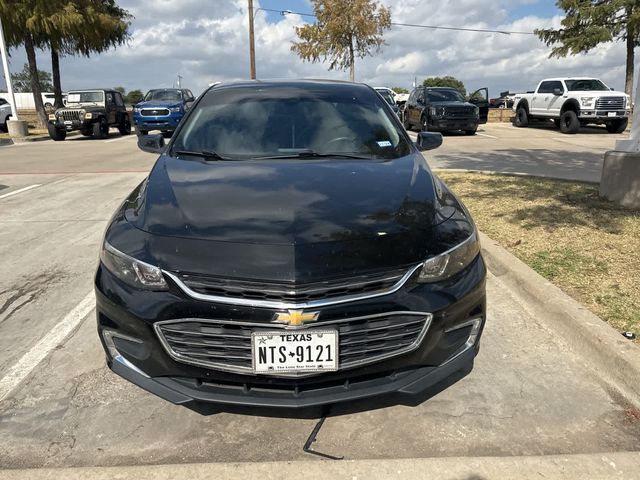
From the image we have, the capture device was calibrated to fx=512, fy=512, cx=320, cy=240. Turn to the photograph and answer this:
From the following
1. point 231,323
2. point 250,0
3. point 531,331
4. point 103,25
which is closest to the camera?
point 231,323

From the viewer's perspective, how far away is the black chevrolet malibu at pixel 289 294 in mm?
2049

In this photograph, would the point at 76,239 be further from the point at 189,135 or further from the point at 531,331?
the point at 531,331

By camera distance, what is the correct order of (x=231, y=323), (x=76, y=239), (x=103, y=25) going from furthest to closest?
1. (x=103, y=25)
2. (x=76, y=239)
3. (x=231, y=323)

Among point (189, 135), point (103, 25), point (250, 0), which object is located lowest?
point (189, 135)

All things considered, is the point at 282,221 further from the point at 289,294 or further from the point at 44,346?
the point at 44,346

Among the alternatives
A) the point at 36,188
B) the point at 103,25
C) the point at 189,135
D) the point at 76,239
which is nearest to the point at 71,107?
the point at 103,25

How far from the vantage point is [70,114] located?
61.9 feet

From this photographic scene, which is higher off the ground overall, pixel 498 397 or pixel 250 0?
pixel 250 0

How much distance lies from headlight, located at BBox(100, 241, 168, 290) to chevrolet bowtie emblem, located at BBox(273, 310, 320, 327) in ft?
1.63

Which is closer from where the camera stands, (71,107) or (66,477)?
(66,477)

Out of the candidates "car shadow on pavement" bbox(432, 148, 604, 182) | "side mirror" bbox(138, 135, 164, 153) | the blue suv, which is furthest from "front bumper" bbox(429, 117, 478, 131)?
"side mirror" bbox(138, 135, 164, 153)

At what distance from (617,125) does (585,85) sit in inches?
71.3

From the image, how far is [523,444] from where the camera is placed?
7.66ft

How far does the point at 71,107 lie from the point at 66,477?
1989 centimetres
